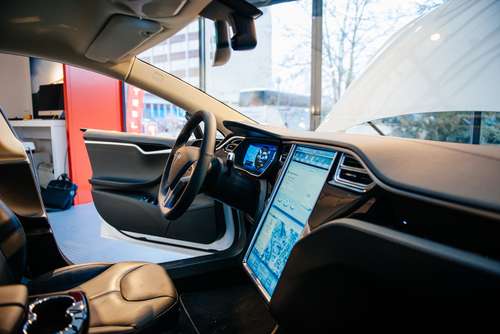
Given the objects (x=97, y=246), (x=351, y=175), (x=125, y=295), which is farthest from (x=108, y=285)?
(x=97, y=246)


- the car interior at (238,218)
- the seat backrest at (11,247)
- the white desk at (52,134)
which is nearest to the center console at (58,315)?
the car interior at (238,218)

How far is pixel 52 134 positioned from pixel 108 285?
346 cm

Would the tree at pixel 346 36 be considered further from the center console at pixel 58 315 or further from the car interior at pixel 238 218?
the center console at pixel 58 315

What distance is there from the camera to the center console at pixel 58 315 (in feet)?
2.50

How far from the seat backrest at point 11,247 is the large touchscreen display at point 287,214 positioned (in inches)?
28.3

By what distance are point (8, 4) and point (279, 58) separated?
8.41 feet

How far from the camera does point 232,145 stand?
1.51m

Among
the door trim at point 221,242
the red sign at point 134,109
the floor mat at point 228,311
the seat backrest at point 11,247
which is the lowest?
the floor mat at point 228,311

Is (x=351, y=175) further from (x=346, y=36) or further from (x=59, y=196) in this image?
(x=59, y=196)

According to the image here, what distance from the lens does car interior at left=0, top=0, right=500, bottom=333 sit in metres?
0.50

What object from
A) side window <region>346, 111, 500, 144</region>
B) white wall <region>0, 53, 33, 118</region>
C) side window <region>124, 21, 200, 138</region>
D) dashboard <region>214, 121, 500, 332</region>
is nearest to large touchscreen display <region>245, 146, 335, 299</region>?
dashboard <region>214, 121, 500, 332</region>

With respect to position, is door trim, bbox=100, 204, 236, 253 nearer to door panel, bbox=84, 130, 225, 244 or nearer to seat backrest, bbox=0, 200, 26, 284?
door panel, bbox=84, 130, 225, 244

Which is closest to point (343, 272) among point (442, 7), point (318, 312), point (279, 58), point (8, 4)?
point (318, 312)

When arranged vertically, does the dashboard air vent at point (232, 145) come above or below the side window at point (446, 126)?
below
